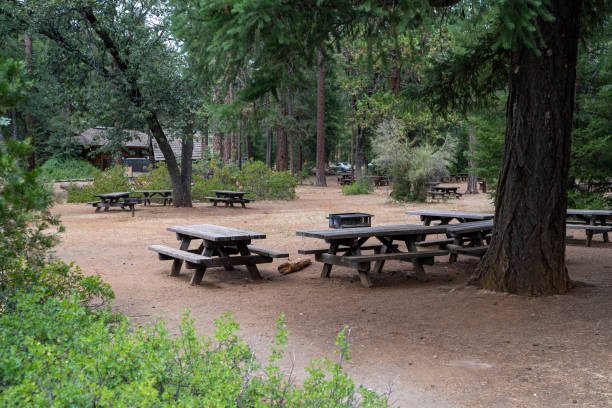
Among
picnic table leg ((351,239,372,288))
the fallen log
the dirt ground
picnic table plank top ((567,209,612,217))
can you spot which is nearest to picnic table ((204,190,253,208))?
the dirt ground

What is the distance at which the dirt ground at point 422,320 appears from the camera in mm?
4152

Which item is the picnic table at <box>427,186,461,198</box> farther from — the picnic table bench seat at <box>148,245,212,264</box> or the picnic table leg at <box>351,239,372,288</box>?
the picnic table bench seat at <box>148,245,212,264</box>

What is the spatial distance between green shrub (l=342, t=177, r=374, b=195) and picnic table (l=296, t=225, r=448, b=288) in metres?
19.6

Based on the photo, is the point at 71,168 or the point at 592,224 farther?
the point at 71,168

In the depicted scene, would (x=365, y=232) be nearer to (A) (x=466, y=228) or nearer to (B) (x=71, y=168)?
(A) (x=466, y=228)

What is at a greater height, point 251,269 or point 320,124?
point 320,124

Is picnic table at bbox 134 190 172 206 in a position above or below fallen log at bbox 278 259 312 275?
above

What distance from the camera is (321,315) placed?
6293mm

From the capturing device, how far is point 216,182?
24281 millimetres

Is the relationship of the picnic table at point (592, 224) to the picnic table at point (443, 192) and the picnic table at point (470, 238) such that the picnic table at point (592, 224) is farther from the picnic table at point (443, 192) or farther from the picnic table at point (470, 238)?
the picnic table at point (443, 192)

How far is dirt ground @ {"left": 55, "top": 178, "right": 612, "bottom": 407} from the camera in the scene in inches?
163

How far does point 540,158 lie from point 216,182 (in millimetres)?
18957

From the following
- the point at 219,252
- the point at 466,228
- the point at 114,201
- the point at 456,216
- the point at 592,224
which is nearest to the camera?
the point at 219,252

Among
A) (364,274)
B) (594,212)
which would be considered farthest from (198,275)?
(594,212)
